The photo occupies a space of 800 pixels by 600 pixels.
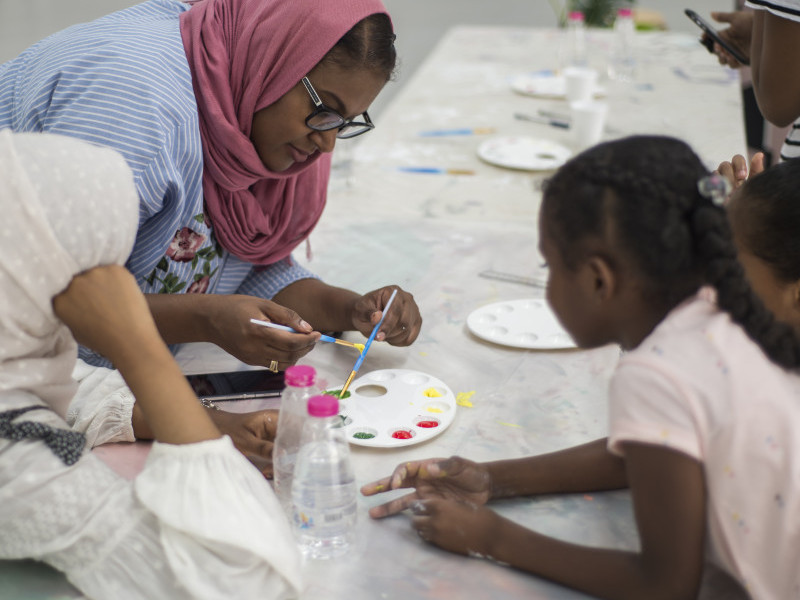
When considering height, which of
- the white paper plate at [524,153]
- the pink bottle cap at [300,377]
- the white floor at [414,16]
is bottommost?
the white floor at [414,16]

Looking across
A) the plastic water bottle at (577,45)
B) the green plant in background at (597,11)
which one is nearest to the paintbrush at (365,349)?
the plastic water bottle at (577,45)

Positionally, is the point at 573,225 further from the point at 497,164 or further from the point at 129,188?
the point at 497,164

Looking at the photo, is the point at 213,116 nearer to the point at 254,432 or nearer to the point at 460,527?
the point at 254,432

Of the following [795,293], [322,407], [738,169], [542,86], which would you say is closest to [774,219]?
Answer: [795,293]

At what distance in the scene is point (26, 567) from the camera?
3.95 ft

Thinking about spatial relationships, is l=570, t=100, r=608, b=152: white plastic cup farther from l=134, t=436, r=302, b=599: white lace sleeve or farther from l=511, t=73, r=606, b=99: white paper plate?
l=134, t=436, r=302, b=599: white lace sleeve

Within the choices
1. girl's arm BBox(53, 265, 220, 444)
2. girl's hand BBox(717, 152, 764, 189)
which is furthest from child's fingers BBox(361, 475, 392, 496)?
girl's hand BBox(717, 152, 764, 189)

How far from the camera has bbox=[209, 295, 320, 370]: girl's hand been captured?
1574 mm

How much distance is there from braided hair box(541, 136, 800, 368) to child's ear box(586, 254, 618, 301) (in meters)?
0.02

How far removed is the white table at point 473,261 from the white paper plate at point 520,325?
24 millimetres

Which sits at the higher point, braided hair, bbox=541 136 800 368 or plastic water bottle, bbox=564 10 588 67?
braided hair, bbox=541 136 800 368

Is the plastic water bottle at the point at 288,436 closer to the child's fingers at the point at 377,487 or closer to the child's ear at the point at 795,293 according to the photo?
the child's fingers at the point at 377,487

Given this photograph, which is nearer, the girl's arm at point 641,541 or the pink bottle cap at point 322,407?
the girl's arm at point 641,541

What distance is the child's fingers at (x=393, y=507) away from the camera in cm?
A: 131
